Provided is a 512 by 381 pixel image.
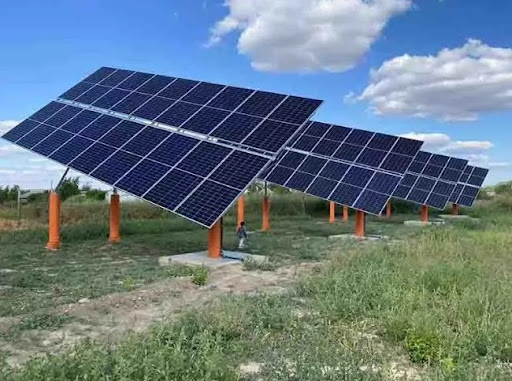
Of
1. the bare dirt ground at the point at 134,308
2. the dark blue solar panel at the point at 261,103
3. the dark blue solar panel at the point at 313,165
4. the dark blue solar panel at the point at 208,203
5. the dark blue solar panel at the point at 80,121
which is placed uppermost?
the dark blue solar panel at the point at 261,103

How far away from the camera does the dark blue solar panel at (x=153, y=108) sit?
557 inches

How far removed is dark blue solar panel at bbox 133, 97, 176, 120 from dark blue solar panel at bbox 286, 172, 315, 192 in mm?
5959

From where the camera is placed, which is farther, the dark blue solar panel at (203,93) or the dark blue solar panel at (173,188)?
the dark blue solar panel at (203,93)

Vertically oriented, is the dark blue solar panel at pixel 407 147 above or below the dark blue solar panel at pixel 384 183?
above

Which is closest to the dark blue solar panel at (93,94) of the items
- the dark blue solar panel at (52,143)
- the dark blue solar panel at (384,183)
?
the dark blue solar panel at (52,143)

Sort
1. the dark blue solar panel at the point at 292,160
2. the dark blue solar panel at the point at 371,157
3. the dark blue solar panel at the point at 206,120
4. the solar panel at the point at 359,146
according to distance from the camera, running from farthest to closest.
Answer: the dark blue solar panel at the point at 292,160 → the solar panel at the point at 359,146 → the dark blue solar panel at the point at 371,157 → the dark blue solar panel at the point at 206,120

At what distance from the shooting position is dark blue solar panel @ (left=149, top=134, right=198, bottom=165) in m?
12.2

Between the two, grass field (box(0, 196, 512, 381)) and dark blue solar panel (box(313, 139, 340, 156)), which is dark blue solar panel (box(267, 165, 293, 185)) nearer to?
dark blue solar panel (box(313, 139, 340, 156))

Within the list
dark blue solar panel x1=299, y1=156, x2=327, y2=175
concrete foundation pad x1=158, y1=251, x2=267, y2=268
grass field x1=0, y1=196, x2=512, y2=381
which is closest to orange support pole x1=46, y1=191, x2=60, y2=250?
grass field x1=0, y1=196, x2=512, y2=381

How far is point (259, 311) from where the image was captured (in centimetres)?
670

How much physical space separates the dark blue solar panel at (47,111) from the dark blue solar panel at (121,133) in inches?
120

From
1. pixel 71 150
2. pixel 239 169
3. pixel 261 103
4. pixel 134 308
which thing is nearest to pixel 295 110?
pixel 261 103

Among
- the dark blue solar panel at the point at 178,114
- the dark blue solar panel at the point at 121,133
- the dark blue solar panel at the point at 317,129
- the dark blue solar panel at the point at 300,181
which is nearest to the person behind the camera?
the dark blue solar panel at the point at 121,133

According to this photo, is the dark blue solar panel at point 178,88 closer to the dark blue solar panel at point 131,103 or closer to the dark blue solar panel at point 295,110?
the dark blue solar panel at point 131,103
